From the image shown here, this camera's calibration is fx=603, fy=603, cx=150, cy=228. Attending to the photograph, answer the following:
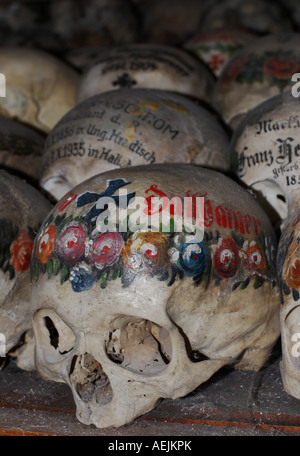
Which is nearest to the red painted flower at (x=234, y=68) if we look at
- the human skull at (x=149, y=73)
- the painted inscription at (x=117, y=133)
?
the human skull at (x=149, y=73)

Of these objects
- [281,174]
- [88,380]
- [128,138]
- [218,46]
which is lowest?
[88,380]

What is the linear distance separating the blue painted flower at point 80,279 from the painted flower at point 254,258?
0.33 meters

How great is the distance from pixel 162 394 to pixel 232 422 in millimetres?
150

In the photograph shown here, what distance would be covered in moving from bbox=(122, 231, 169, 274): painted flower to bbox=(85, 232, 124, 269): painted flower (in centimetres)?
2

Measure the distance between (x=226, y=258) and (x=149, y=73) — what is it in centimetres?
110

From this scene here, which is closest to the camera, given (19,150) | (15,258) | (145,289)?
(145,289)

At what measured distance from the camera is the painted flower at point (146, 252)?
46.0 inches

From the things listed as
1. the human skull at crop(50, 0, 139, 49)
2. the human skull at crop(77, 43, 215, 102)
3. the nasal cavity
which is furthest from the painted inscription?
the human skull at crop(50, 0, 139, 49)

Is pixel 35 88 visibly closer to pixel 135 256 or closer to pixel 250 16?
pixel 135 256

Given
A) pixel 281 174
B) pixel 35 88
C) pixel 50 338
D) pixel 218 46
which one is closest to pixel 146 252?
pixel 50 338

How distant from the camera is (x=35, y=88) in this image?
7.49 ft

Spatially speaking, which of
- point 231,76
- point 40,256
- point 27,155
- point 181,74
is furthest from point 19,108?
point 40,256

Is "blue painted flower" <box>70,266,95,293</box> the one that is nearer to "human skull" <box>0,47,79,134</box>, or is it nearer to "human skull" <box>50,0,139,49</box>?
"human skull" <box>0,47,79,134</box>

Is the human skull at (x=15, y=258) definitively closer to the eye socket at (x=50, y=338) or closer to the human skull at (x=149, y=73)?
the eye socket at (x=50, y=338)
